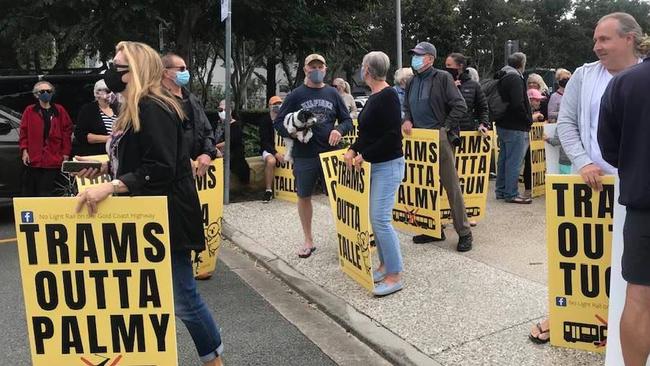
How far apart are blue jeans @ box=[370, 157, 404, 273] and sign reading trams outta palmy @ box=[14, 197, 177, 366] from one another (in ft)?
6.45

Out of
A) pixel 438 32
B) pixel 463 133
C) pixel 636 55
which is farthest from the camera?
pixel 438 32

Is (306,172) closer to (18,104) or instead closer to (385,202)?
(385,202)

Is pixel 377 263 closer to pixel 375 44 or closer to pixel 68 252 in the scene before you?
pixel 68 252

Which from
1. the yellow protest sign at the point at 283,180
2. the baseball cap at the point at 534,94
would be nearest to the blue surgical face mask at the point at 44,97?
the yellow protest sign at the point at 283,180

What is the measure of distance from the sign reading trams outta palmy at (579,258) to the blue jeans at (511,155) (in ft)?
14.8

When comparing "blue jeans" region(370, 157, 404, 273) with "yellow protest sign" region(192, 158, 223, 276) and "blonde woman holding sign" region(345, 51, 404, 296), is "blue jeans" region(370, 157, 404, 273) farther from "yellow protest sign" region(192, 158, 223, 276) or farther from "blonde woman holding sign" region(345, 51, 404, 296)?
"yellow protest sign" region(192, 158, 223, 276)

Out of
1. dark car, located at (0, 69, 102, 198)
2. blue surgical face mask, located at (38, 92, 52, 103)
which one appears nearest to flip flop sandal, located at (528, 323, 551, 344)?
dark car, located at (0, 69, 102, 198)

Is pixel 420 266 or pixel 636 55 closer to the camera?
pixel 636 55

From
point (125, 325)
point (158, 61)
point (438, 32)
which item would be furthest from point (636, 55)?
point (438, 32)

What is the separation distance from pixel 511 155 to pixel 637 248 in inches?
213

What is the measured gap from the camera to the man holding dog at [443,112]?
18.8 feet

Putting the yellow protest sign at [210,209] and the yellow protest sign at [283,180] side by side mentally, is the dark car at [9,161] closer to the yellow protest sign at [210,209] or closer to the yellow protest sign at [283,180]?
the yellow protest sign at [283,180]

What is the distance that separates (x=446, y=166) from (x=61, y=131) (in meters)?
4.58

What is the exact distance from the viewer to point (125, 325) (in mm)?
3041
